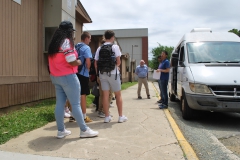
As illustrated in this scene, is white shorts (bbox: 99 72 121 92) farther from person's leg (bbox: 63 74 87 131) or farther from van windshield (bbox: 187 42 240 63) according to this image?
van windshield (bbox: 187 42 240 63)

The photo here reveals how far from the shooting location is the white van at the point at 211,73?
5129mm

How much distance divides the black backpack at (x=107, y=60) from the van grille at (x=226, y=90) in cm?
220

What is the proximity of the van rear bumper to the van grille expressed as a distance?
0.29ft

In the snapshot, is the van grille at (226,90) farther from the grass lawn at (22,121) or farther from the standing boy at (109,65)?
the grass lawn at (22,121)

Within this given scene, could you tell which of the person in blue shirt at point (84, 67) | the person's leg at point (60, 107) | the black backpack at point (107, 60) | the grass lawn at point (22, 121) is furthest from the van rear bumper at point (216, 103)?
the grass lawn at point (22, 121)

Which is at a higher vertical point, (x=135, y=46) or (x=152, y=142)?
(x=135, y=46)

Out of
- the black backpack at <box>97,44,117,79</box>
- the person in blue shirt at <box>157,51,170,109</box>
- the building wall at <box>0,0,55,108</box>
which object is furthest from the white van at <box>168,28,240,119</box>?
the building wall at <box>0,0,55,108</box>

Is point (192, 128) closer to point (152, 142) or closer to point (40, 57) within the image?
point (152, 142)

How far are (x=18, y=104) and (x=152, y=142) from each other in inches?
150

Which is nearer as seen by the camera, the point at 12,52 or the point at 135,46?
the point at 12,52

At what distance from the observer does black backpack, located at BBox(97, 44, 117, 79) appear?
4910mm

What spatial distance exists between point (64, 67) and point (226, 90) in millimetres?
3455

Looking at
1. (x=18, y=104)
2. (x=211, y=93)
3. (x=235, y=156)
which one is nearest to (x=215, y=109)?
(x=211, y=93)

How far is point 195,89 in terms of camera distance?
536 centimetres
